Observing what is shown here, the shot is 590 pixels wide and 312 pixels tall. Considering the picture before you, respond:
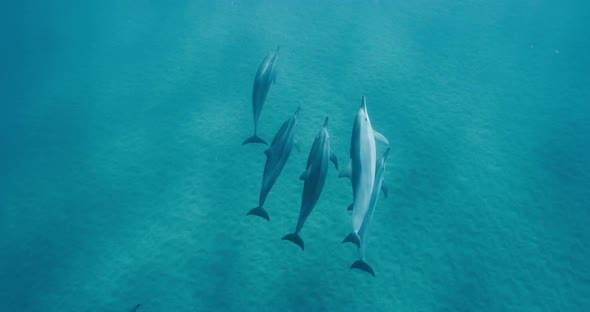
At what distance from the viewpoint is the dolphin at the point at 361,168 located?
2.32 metres

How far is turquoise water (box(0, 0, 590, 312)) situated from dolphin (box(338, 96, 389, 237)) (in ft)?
5.90

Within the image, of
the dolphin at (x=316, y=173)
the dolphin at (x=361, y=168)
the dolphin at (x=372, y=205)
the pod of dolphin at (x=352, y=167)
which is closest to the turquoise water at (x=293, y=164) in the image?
the dolphin at (x=372, y=205)

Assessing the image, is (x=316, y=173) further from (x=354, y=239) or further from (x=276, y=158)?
(x=354, y=239)

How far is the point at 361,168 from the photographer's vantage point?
2.37m

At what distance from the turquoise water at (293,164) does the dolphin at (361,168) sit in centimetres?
180

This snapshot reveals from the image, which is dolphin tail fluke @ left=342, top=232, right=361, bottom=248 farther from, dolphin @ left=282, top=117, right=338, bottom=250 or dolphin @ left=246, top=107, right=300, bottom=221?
dolphin @ left=246, top=107, right=300, bottom=221

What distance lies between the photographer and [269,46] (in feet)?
25.6

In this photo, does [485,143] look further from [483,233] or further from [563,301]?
[563,301]

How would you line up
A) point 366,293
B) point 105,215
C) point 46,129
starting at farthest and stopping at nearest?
point 46,129 → point 105,215 → point 366,293

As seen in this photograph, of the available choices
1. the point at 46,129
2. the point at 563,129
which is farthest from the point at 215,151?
the point at 563,129

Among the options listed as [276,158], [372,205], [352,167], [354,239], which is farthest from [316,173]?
[354,239]

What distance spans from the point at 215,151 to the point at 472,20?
8.08 metres

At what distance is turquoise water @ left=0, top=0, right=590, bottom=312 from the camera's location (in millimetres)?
3824

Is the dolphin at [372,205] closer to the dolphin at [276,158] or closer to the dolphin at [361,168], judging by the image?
the dolphin at [361,168]
